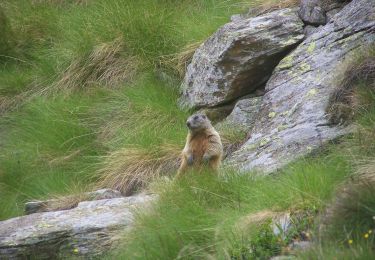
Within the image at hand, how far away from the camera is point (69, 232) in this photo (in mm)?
7656

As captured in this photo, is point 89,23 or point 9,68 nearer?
point 89,23

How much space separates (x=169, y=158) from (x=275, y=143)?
1929 mm

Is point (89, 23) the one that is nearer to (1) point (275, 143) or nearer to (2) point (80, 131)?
(2) point (80, 131)

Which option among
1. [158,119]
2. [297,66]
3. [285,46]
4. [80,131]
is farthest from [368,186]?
[80,131]

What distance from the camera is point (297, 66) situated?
29.4 ft

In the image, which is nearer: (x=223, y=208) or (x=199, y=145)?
(x=223, y=208)

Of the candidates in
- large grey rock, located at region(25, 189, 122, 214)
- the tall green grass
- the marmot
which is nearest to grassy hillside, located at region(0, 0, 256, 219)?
large grey rock, located at region(25, 189, 122, 214)

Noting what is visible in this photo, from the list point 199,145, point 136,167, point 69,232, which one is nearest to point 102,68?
point 136,167

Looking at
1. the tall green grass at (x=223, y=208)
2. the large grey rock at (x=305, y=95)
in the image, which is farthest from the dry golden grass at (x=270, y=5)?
the tall green grass at (x=223, y=208)

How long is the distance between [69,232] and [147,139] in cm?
244

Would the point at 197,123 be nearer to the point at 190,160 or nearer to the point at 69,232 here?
the point at 190,160

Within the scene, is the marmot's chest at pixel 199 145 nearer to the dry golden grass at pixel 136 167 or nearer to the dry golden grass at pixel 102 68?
the dry golden grass at pixel 136 167

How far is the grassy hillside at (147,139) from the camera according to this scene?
6.07 meters

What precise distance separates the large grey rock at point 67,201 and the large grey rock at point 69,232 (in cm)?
86
